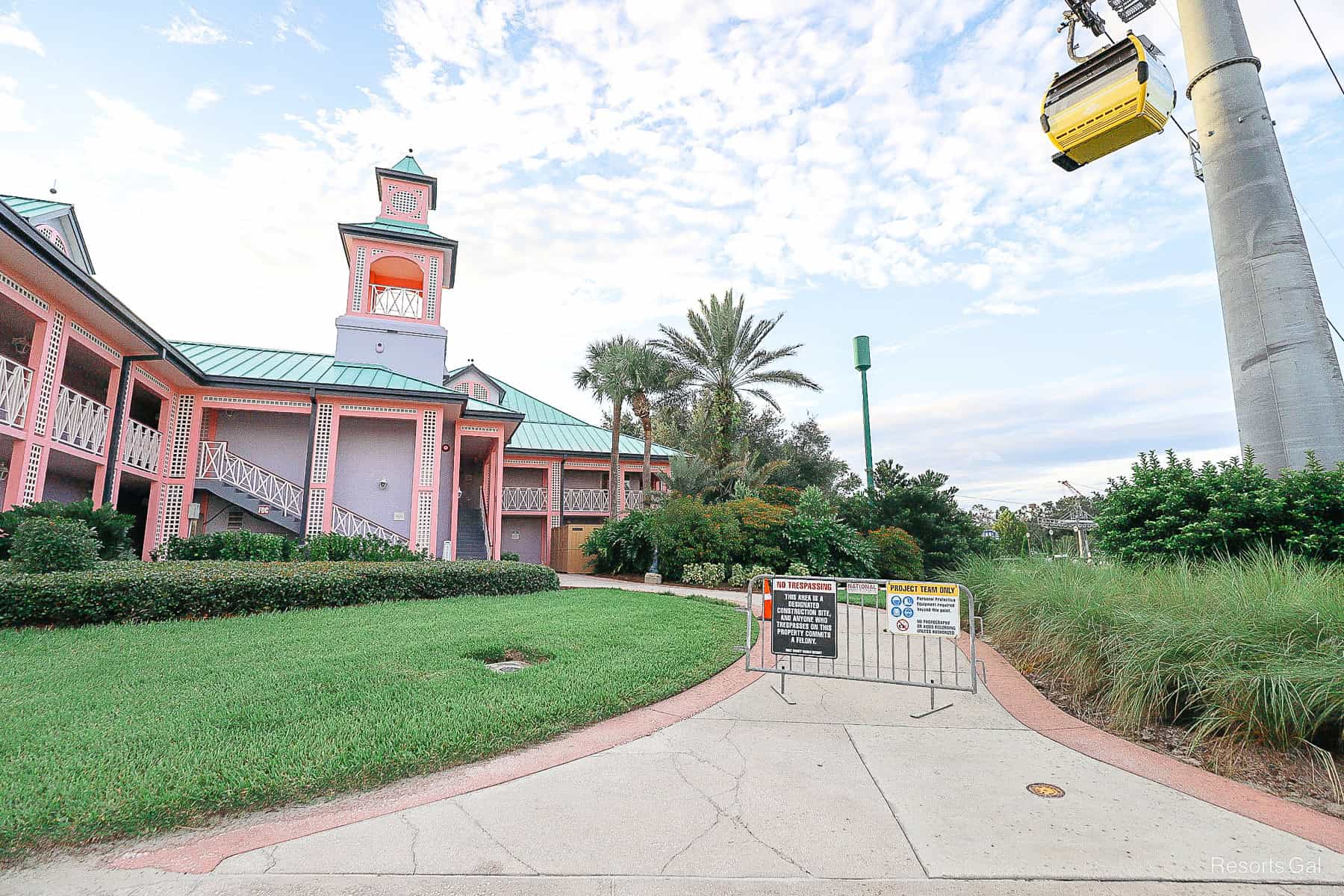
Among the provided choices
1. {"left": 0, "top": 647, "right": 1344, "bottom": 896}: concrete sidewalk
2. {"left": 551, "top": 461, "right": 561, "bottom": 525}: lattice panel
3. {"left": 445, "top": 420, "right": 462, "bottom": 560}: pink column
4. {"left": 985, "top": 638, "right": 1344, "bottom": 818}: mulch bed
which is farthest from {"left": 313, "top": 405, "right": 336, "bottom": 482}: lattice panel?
{"left": 985, "top": 638, "right": 1344, "bottom": 818}: mulch bed

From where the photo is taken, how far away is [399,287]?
2253cm

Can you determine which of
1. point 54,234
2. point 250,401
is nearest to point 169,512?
point 250,401

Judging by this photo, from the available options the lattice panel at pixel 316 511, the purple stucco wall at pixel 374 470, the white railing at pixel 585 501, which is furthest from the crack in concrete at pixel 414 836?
the white railing at pixel 585 501

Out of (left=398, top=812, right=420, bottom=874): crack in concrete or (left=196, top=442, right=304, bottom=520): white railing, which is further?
(left=196, top=442, right=304, bottom=520): white railing

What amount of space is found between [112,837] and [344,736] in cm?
133

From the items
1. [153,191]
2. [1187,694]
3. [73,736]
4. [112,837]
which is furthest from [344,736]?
[153,191]

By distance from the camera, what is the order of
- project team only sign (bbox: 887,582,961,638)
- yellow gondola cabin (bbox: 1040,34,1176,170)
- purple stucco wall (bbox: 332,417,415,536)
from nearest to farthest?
yellow gondola cabin (bbox: 1040,34,1176,170), project team only sign (bbox: 887,582,961,638), purple stucco wall (bbox: 332,417,415,536)

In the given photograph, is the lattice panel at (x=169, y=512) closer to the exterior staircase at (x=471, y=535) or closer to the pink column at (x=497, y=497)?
the exterior staircase at (x=471, y=535)

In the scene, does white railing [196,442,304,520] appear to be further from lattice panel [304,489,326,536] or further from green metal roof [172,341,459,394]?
green metal roof [172,341,459,394]

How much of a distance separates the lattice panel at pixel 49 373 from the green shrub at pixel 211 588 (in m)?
3.57

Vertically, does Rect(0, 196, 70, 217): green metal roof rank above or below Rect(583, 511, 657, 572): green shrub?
above

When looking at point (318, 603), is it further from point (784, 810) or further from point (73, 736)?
point (784, 810)

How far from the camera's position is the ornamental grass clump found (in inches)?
169

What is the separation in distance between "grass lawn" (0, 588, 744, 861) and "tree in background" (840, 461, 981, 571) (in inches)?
503
